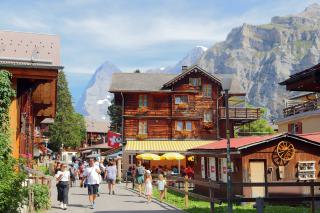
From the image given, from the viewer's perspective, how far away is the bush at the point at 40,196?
16.1 meters

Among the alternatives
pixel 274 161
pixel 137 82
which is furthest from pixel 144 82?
pixel 274 161

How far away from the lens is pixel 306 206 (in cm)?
2019

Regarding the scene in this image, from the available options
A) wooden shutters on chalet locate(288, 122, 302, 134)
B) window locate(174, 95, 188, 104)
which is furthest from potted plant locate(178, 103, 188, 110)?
wooden shutters on chalet locate(288, 122, 302, 134)

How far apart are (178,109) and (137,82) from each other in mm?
4992

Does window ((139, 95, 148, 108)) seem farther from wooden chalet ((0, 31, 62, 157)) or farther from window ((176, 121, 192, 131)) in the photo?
wooden chalet ((0, 31, 62, 157))

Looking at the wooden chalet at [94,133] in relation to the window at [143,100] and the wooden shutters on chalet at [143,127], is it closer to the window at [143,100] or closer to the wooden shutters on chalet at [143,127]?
the wooden shutters on chalet at [143,127]

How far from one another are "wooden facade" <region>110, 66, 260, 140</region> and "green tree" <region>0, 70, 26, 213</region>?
34.9 m

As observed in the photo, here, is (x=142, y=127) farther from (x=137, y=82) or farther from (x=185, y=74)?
(x=185, y=74)

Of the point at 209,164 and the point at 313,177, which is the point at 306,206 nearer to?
the point at 313,177

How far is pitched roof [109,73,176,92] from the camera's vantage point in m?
49.9

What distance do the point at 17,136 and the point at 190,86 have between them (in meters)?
34.5

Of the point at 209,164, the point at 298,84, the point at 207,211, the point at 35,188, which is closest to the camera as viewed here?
the point at 298,84

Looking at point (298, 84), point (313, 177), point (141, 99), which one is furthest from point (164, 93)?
point (298, 84)

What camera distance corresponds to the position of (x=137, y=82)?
5138cm
